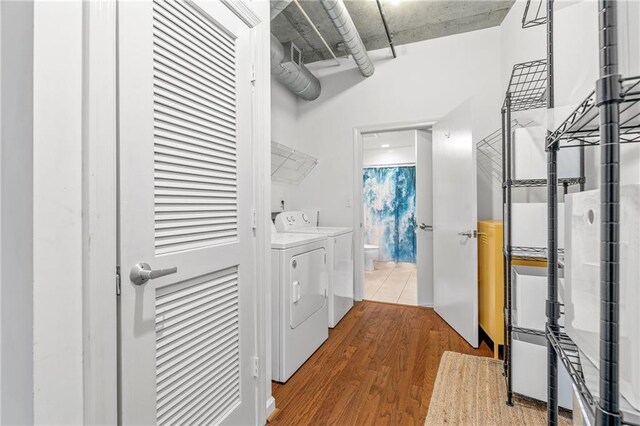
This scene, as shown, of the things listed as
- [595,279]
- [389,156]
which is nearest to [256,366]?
[595,279]

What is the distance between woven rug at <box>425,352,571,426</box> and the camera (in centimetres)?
154

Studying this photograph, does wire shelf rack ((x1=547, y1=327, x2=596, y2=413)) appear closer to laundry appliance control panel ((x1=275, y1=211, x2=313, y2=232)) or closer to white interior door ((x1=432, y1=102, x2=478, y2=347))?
white interior door ((x1=432, y1=102, x2=478, y2=347))

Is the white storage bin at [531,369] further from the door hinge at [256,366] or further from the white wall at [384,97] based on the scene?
the white wall at [384,97]

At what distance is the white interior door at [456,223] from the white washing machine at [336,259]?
917 millimetres

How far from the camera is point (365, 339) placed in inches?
98.9

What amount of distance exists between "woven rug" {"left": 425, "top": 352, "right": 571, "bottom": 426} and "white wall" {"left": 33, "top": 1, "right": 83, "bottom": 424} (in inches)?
62.8

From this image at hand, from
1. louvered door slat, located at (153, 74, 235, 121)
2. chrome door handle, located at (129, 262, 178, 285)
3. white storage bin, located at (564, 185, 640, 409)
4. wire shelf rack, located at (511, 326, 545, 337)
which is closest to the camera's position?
white storage bin, located at (564, 185, 640, 409)

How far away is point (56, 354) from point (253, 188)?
937mm

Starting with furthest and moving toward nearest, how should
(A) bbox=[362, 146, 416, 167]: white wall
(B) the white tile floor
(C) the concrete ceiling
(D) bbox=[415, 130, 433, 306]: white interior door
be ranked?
(A) bbox=[362, 146, 416, 167]: white wall, (B) the white tile floor, (D) bbox=[415, 130, 433, 306]: white interior door, (C) the concrete ceiling

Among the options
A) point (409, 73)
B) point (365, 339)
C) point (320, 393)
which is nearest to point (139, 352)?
point (320, 393)

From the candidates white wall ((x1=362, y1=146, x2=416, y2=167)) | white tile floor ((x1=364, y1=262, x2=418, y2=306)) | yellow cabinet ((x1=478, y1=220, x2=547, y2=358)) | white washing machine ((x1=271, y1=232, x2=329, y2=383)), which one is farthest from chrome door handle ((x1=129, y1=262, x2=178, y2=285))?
white wall ((x1=362, y1=146, x2=416, y2=167))

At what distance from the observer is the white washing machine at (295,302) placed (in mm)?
1880

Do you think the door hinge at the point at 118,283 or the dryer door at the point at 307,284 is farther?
the dryer door at the point at 307,284

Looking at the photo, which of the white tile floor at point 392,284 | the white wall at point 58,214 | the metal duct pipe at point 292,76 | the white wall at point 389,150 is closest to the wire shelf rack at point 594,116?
the white wall at point 58,214
